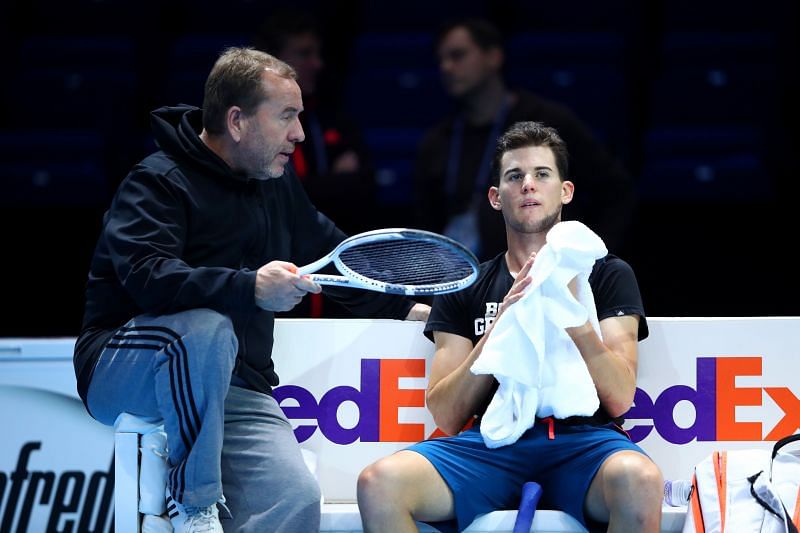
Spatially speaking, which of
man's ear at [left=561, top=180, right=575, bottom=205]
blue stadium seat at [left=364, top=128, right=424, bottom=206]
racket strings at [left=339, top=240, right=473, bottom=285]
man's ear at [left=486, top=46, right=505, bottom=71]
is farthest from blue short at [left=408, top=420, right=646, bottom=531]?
blue stadium seat at [left=364, top=128, right=424, bottom=206]

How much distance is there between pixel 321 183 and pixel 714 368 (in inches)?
69.2

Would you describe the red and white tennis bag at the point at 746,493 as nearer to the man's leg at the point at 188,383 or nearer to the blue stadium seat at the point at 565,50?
the man's leg at the point at 188,383

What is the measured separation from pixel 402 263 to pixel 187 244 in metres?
0.59

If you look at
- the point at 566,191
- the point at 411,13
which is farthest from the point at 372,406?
the point at 411,13

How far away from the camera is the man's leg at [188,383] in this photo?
9.63ft

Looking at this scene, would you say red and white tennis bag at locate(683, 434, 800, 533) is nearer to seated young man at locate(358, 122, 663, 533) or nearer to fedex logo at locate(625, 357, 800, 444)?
seated young man at locate(358, 122, 663, 533)

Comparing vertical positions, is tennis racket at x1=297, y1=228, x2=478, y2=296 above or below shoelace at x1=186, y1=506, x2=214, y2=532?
above

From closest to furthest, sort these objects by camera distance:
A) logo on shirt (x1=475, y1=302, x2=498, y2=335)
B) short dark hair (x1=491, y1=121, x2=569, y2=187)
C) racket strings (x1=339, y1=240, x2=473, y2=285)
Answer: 1. racket strings (x1=339, y1=240, x2=473, y2=285)
2. logo on shirt (x1=475, y1=302, x2=498, y2=335)
3. short dark hair (x1=491, y1=121, x2=569, y2=187)

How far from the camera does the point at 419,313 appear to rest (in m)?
3.66

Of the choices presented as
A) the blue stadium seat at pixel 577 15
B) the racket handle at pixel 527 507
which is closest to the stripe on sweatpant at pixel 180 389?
the racket handle at pixel 527 507

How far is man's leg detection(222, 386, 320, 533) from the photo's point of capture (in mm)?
3098

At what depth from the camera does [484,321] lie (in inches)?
136

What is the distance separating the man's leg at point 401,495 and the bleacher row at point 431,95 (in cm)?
309

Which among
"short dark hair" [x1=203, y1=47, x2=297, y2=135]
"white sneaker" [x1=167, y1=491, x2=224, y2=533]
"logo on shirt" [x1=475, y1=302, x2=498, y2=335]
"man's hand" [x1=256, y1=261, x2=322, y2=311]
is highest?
"short dark hair" [x1=203, y1=47, x2=297, y2=135]
